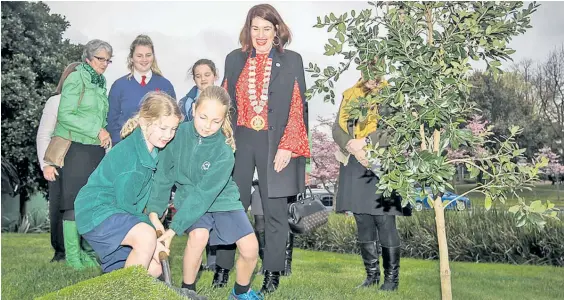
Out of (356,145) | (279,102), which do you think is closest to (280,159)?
(279,102)

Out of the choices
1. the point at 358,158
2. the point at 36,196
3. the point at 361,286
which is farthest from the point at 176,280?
the point at 36,196

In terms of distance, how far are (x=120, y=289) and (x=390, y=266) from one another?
2.28 m

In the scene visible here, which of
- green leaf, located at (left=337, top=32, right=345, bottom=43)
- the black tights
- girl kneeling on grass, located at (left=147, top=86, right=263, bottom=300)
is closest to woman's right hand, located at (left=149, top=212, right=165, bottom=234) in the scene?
girl kneeling on grass, located at (left=147, top=86, right=263, bottom=300)

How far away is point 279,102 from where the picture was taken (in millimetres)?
4027

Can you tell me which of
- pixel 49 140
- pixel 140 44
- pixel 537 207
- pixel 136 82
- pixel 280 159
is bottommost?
pixel 537 207

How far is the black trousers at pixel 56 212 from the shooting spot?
17.4 ft

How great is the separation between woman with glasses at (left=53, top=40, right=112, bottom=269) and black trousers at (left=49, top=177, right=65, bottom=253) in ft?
0.62

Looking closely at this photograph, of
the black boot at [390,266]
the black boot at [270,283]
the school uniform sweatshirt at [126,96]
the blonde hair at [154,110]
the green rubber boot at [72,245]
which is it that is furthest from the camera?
the green rubber boot at [72,245]

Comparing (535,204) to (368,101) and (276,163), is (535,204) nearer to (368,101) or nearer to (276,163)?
(368,101)

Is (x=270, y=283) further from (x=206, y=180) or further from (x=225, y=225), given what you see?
(x=206, y=180)

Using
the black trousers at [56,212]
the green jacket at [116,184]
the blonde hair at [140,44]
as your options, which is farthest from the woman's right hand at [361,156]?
the black trousers at [56,212]

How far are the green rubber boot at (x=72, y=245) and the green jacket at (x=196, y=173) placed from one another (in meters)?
1.89

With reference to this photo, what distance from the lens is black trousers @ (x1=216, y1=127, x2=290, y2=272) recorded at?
13.0 feet

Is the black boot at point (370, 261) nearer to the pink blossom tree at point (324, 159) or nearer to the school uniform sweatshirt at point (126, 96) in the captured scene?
the school uniform sweatshirt at point (126, 96)
